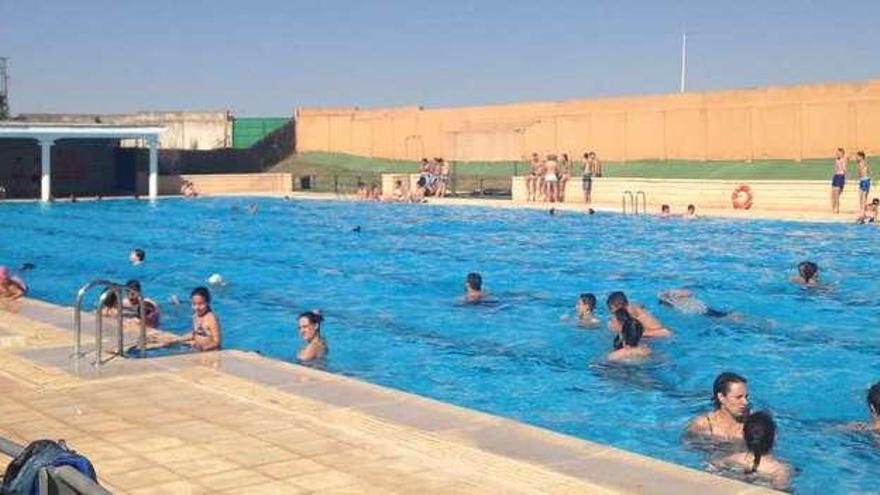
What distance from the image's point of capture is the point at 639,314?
1180 centimetres

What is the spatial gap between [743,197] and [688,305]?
1510 cm

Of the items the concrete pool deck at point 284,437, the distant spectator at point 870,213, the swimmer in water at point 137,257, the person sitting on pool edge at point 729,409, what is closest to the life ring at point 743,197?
the distant spectator at point 870,213

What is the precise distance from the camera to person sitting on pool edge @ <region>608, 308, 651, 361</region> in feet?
35.2

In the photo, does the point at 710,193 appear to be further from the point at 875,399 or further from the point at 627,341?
the point at 875,399

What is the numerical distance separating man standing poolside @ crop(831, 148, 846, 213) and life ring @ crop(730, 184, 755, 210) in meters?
2.43

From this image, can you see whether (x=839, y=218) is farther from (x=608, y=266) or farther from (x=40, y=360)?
(x=40, y=360)

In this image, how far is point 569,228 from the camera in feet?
81.1

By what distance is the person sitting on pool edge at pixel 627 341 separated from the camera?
1073cm

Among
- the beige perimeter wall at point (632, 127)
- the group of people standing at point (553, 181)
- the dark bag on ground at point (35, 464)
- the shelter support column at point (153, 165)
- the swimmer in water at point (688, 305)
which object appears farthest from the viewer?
the shelter support column at point (153, 165)

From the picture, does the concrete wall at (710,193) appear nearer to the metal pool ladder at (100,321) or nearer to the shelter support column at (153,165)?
the shelter support column at (153,165)

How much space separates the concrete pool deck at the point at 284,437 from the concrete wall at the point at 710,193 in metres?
20.7

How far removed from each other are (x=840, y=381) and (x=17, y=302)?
30.2 ft

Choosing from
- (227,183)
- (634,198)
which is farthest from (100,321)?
(227,183)

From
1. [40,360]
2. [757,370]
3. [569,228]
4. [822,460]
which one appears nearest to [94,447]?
[40,360]
